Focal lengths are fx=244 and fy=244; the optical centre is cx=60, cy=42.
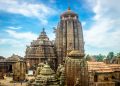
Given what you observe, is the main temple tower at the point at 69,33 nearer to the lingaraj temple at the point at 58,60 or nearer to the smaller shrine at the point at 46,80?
the lingaraj temple at the point at 58,60

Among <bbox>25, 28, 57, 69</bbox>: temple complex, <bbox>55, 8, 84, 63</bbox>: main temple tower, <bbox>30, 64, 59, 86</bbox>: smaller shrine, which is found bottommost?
<bbox>30, 64, 59, 86</bbox>: smaller shrine

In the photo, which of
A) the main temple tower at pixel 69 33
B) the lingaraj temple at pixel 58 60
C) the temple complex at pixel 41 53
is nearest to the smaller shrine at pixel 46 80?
the lingaraj temple at pixel 58 60

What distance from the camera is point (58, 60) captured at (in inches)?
2753

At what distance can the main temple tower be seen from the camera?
66000 mm

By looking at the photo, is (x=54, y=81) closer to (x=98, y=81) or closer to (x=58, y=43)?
(x=98, y=81)

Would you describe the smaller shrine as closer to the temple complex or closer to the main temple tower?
the main temple tower

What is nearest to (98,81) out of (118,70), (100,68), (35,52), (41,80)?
(100,68)

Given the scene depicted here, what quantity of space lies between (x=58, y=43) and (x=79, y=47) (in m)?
5.95

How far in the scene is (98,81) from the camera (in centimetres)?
4138

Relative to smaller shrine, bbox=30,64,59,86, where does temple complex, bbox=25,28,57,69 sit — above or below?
above

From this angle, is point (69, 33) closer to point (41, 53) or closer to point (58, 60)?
point (58, 60)

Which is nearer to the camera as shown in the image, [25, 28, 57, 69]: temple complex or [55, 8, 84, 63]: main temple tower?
[55, 8, 84, 63]: main temple tower

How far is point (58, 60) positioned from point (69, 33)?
912 cm

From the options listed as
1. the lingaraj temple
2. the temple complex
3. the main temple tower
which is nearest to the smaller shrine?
the lingaraj temple
